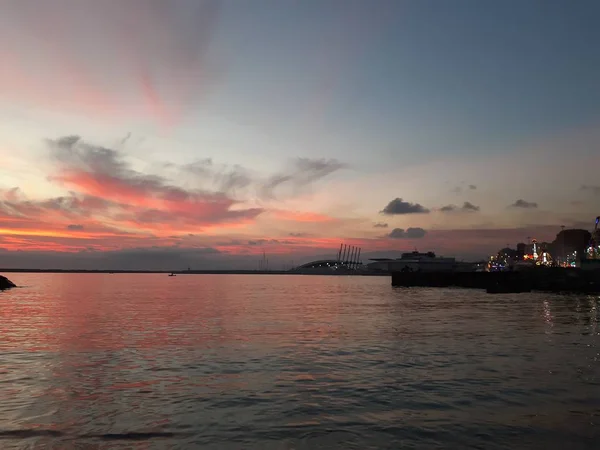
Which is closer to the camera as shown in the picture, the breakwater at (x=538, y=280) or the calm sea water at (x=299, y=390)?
the calm sea water at (x=299, y=390)

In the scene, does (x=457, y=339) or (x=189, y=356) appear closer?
(x=189, y=356)

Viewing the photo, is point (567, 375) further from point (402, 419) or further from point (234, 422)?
point (234, 422)

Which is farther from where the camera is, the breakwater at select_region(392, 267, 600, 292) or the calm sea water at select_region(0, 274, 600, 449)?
the breakwater at select_region(392, 267, 600, 292)

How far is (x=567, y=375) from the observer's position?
2088cm

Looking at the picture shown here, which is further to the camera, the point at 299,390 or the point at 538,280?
the point at 538,280

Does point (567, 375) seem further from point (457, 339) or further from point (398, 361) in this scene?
point (457, 339)

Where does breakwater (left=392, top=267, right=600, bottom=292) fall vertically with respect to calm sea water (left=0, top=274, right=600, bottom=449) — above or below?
above

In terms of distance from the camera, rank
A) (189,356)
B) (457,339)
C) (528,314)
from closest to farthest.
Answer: (189,356) → (457,339) → (528,314)

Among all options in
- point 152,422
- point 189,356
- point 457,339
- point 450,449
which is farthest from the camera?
point 457,339

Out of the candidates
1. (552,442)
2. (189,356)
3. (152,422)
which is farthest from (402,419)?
(189,356)

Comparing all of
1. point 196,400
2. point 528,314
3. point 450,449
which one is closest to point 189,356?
point 196,400

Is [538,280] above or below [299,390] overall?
above

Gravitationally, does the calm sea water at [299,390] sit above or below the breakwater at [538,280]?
below

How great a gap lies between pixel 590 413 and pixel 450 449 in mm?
6368
